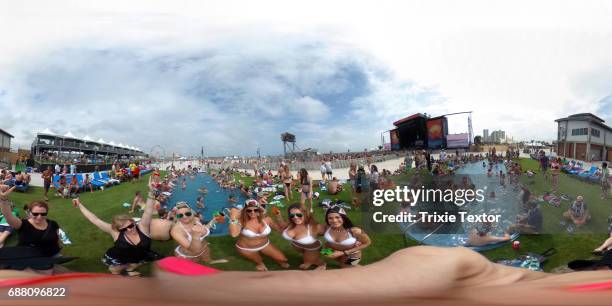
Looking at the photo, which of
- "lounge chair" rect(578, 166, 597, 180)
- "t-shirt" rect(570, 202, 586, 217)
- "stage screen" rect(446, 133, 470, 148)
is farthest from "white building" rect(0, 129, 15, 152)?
"lounge chair" rect(578, 166, 597, 180)

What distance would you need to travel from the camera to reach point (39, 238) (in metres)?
2.24

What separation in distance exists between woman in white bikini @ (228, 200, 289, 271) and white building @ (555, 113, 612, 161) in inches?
246

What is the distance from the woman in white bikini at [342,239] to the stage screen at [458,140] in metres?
4.14

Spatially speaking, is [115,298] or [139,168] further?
[139,168]

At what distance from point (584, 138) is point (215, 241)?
8351 mm

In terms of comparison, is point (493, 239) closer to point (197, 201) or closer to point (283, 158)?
point (197, 201)

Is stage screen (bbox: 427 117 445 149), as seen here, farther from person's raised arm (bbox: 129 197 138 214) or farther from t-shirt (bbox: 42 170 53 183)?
t-shirt (bbox: 42 170 53 183)

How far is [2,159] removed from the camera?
3.23 m

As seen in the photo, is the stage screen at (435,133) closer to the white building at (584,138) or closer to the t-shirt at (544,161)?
the white building at (584,138)

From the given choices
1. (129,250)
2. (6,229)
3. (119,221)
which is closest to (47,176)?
(6,229)

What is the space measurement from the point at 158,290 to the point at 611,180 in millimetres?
7878

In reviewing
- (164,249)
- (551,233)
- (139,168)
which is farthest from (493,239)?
(139,168)

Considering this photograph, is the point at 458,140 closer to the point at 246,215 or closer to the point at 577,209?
the point at 577,209

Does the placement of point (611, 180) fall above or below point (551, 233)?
above
